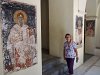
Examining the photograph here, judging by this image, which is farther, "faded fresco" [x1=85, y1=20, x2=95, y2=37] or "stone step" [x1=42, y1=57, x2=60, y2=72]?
"faded fresco" [x1=85, y1=20, x2=95, y2=37]

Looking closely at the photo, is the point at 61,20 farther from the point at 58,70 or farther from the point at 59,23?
the point at 58,70

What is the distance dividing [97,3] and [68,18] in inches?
130

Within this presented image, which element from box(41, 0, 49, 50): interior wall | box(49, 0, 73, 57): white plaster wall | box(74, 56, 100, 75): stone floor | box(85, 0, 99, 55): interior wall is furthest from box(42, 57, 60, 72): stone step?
box(85, 0, 99, 55): interior wall

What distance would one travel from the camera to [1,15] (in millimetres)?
2537

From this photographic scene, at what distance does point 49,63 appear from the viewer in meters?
4.73

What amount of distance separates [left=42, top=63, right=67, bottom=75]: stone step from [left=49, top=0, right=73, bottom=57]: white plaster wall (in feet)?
1.70

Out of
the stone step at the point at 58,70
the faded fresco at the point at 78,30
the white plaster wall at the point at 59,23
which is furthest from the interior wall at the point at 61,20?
the stone step at the point at 58,70

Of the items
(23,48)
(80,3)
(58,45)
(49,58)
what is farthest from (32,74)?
(80,3)

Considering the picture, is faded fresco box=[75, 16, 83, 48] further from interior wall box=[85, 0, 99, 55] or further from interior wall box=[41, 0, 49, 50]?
interior wall box=[85, 0, 99, 55]

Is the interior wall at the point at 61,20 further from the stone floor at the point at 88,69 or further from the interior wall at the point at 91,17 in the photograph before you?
the interior wall at the point at 91,17

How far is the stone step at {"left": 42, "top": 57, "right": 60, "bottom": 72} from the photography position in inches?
177

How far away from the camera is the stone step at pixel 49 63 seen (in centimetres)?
450

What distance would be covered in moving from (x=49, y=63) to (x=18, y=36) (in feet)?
6.95

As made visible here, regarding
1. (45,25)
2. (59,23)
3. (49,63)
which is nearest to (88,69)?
(49,63)
